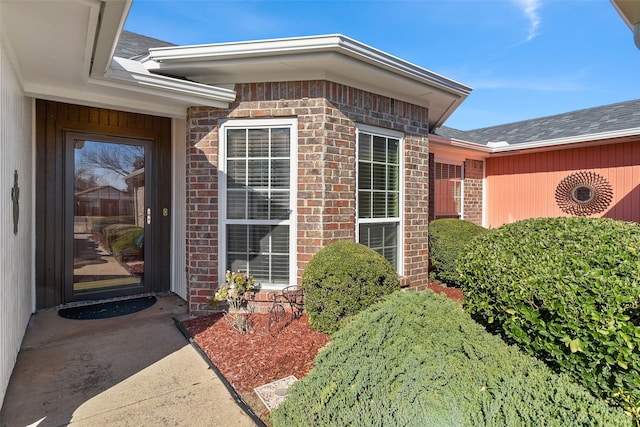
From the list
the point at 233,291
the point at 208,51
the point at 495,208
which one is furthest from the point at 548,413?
the point at 495,208

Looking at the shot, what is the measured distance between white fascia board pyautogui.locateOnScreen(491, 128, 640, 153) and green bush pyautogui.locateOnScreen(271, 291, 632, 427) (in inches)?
260

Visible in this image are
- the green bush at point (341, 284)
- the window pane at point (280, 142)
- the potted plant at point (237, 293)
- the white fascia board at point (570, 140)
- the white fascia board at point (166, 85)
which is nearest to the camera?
the green bush at point (341, 284)

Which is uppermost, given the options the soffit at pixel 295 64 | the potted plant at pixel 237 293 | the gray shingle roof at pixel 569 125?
the gray shingle roof at pixel 569 125

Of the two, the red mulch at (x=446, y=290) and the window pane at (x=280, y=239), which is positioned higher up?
the window pane at (x=280, y=239)

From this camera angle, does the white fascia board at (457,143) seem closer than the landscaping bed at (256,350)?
No

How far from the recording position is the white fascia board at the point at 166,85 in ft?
11.6

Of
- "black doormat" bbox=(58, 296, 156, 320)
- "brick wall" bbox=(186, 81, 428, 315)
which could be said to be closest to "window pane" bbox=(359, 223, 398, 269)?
"brick wall" bbox=(186, 81, 428, 315)

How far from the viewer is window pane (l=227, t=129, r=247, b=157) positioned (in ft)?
14.2

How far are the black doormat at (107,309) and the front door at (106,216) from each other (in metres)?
0.20

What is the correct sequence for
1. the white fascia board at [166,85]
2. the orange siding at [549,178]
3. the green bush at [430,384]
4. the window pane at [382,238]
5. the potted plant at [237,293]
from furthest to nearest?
the orange siding at [549,178] → the window pane at [382,238] → the potted plant at [237,293] → the white fascia board at [166,85] → the green bush at [430,384]

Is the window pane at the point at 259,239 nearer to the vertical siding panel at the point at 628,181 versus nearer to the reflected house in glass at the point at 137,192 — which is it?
the reflected house in glass at the point at 137,192

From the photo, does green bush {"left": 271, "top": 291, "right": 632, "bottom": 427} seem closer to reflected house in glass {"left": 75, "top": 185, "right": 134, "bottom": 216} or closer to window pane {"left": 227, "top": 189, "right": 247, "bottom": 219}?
window pane {"left": 227, "top": 189, "right": 247, "bottom": 219}

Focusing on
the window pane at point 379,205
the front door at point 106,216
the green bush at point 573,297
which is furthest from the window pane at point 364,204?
the front door at point 106,216

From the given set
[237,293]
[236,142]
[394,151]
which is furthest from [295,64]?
[237,293]
